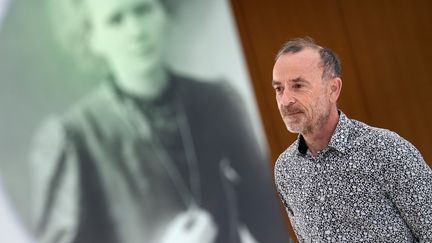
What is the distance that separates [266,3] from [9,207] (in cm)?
365

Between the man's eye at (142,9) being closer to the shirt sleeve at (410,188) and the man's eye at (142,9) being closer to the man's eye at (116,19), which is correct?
the man's eye at (116,19)

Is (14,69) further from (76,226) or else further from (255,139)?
(255,139)

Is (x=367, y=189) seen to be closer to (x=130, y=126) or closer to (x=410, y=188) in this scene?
(x=410, y=188)

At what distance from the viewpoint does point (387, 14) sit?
4.76 meters

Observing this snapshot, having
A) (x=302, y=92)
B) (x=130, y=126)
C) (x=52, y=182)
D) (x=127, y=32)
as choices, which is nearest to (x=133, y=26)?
(x=127, y=32)

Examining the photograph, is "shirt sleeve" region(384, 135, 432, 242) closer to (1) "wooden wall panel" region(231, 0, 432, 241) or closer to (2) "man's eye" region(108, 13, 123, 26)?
(2) "man's eye" region(108, 13, 123, 26)

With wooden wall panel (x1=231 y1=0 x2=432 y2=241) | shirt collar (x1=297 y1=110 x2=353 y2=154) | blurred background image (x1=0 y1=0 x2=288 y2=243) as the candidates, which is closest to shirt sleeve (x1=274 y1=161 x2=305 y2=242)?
shirt collar (x1=297 y1=110 x2=353 y2=154)

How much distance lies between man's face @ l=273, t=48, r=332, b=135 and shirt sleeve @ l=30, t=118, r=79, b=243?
707 mm

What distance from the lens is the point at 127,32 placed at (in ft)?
3.45

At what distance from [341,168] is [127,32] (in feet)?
2.49

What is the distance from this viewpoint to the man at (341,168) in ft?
5.26

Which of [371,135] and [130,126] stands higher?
[130,126]

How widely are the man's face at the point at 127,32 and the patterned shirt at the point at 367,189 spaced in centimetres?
68

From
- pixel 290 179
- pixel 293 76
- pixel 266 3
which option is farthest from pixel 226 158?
pixel 266 3
